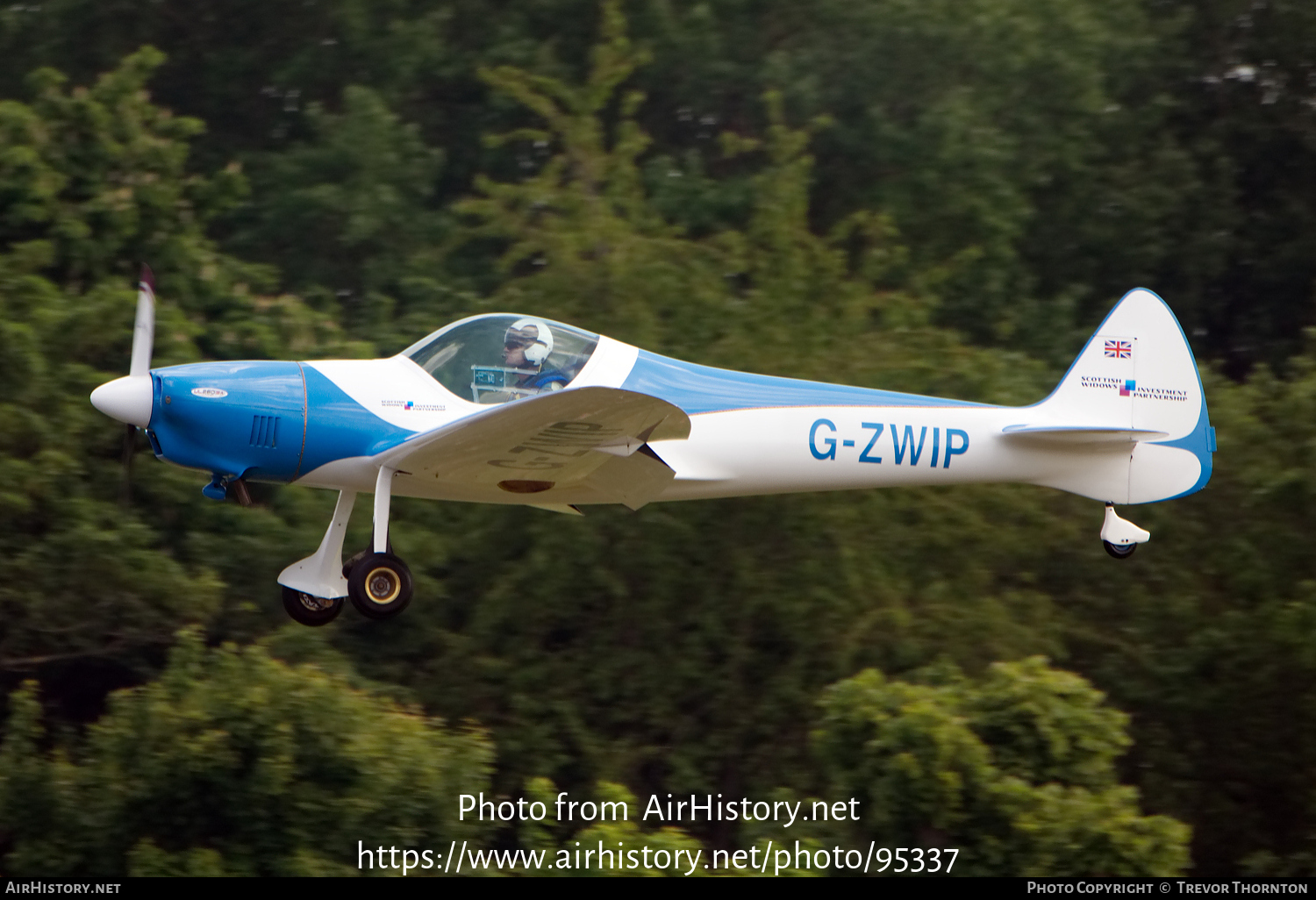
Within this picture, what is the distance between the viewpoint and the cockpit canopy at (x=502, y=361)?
991 centimetres

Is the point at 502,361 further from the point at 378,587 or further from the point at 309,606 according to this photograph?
the point at 309,606

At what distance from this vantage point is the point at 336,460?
9781 millimetres

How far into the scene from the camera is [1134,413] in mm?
11539

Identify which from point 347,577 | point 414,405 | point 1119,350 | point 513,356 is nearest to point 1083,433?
point 1119,350

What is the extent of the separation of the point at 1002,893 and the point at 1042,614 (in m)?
4.02

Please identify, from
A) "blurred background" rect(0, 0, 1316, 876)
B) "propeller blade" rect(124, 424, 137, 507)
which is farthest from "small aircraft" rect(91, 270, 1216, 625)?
"blurred background" rect(0, 0, 1316, 876)

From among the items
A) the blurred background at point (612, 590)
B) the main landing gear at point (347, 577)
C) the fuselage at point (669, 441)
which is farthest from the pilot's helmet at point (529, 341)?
the blurred background at point (612, 590)

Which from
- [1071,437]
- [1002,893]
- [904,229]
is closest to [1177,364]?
[1071,437]

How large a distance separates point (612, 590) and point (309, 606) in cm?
479

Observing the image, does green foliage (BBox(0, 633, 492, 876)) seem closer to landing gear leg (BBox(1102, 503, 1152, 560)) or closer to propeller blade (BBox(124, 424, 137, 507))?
propeller blade (BBox(124, 424, 137, 507))

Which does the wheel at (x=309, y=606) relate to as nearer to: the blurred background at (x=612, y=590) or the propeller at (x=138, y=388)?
the propeller at (x=138, y=388)

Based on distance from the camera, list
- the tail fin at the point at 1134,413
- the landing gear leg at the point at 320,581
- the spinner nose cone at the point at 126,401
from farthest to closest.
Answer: the tail fin at the point at 1134,413
the landing gear leg at the point at 320,581
the spinner nose cone at the point at 126,401

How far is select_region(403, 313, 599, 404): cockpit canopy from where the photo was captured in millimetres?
9914

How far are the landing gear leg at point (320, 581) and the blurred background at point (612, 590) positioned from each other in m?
2.33
